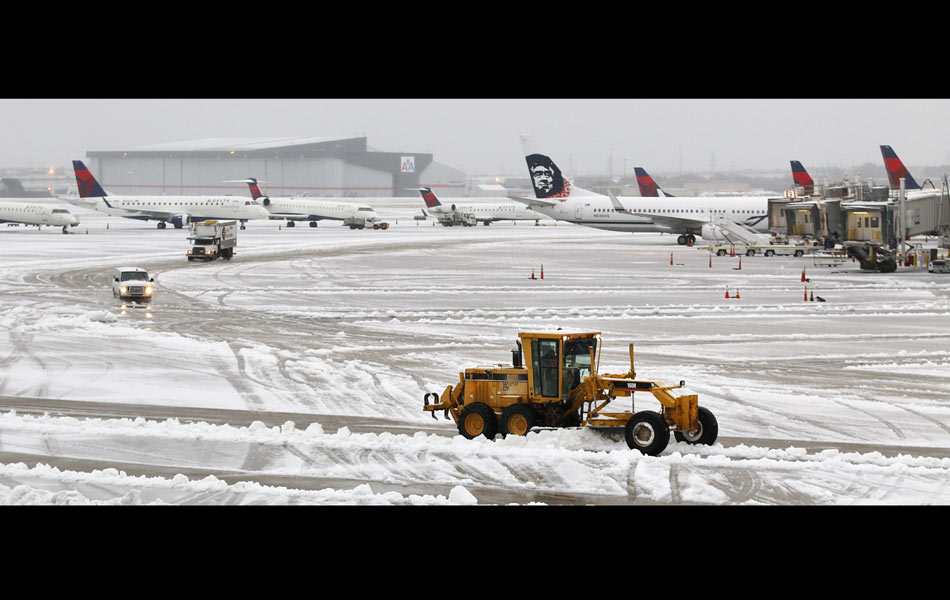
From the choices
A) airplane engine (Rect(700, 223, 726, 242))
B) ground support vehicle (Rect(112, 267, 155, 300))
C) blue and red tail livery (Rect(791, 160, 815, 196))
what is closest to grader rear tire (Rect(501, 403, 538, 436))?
ground support vehicle (Rect(112, 267, 155, 300))

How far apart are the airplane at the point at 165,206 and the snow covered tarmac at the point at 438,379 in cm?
4688

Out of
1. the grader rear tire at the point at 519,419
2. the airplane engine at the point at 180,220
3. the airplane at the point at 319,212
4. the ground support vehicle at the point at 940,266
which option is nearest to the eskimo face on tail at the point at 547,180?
the airplane at the point at 319,212

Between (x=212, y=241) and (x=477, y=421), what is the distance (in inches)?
1854

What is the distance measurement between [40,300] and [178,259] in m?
22.0

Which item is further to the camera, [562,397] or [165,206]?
[165,206]

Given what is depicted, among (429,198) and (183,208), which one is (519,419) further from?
(429,198)

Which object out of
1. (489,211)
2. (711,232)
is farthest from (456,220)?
(711,232)

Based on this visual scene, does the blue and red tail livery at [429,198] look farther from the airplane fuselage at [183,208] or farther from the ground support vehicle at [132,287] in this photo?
the ground support vehicle at [132,287]

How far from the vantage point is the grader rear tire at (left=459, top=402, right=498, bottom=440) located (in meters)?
17.7

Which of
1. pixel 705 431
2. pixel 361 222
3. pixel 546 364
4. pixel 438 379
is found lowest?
pixel 705 431

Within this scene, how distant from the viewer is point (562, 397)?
17328mm

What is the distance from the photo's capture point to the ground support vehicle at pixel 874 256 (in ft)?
182

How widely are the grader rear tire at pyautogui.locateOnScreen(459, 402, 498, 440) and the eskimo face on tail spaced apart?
67.4m
